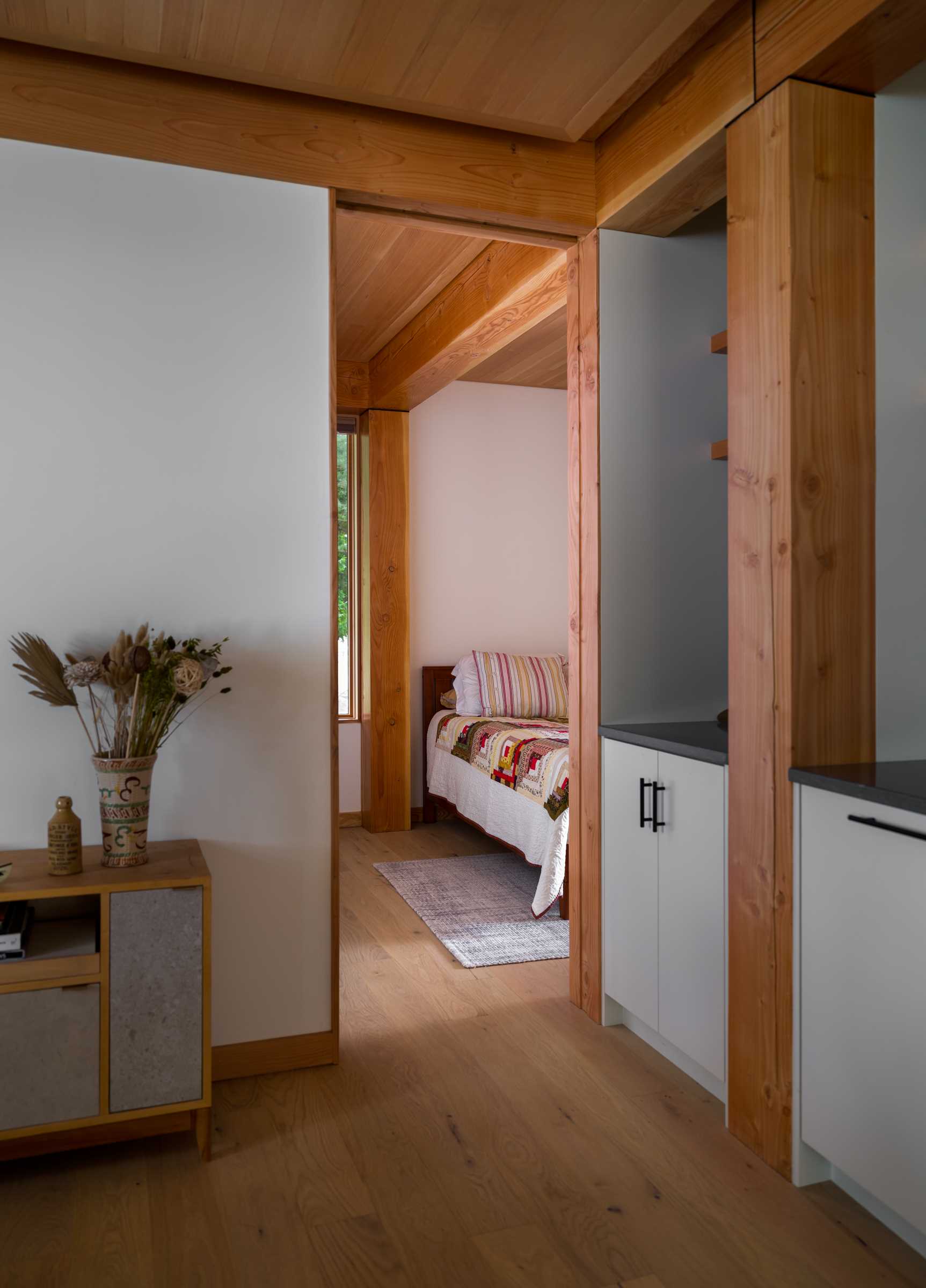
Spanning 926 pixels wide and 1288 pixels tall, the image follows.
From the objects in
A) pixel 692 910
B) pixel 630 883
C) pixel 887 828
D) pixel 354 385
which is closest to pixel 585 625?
pixel 630 883

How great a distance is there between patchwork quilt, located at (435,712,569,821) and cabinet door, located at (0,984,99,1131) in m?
1.95

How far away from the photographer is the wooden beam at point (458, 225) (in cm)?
266

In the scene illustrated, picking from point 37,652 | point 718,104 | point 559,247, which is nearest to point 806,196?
point 718,104

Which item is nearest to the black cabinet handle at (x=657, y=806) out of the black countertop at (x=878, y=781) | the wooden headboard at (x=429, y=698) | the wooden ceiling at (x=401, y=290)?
the black countertop at (x=878, y=781)

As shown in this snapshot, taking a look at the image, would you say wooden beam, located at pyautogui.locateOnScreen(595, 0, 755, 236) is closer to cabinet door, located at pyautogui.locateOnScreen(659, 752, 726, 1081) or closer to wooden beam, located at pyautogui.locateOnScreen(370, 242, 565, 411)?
wooden beam, located at pyautogui.locateOnScreen(370, 242, 565, 411)

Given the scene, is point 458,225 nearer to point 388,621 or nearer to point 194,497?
point 194,497

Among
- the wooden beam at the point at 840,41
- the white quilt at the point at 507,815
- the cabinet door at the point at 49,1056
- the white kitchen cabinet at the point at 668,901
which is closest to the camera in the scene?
the wooden beam at the point at 840,41

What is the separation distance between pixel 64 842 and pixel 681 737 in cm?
152

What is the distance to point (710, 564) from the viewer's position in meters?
A: 2.89

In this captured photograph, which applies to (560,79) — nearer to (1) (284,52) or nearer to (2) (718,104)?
(2) (718,104)

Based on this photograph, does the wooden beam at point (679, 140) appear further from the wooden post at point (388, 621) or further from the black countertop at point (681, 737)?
Answer: the wooden post at point (388, 621)

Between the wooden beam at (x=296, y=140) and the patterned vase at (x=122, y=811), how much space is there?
1498 mm

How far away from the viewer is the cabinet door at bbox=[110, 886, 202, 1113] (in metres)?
2.03

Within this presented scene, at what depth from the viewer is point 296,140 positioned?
2490 millimetres
